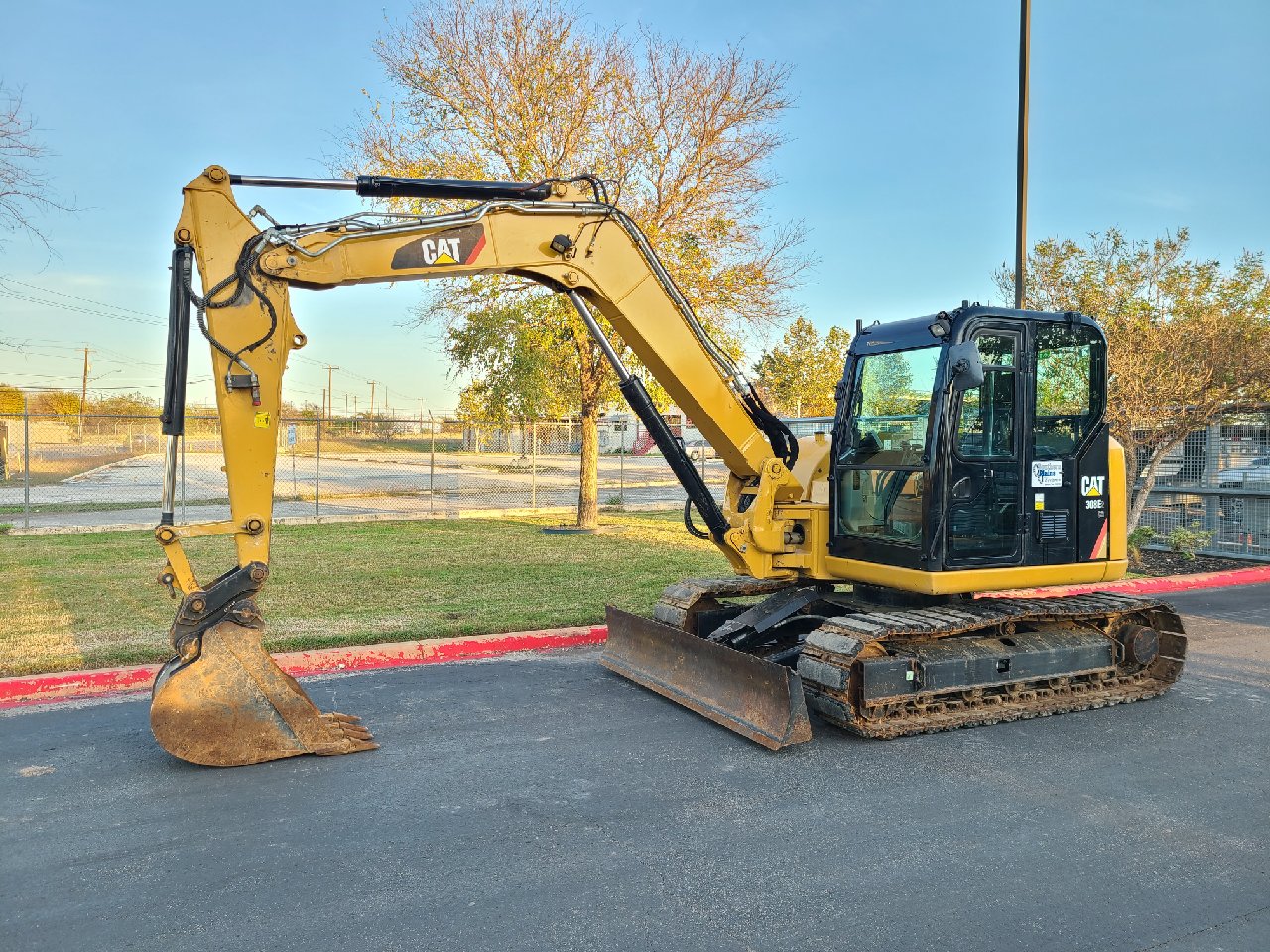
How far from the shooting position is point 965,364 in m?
6.05

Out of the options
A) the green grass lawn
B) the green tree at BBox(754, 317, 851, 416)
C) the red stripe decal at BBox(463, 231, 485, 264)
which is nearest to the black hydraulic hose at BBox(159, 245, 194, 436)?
the red stripe decal at BBox(463, 231, 485, 264)

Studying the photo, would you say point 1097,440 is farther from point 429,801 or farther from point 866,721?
point 429,801

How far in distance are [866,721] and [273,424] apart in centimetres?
407

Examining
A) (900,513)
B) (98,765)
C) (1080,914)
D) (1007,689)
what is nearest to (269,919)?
(98,765)

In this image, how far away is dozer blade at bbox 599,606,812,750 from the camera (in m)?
5.78

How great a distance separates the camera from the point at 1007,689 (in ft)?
22.2

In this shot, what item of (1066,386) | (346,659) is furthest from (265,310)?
(1066,386)

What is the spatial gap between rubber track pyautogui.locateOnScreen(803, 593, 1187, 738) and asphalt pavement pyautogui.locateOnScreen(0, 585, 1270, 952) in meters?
0.14

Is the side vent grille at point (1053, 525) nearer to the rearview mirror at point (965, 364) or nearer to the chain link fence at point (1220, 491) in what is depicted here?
the rearview mirror at point (965, 364)

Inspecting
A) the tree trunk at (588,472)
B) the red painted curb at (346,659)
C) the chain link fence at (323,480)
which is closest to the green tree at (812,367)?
the chain link fence at (323,480)

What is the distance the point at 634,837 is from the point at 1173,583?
35.3 ft

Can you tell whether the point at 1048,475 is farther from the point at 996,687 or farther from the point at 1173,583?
the point at 1173,583

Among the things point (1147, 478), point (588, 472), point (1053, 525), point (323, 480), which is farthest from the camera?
point (323, 480)

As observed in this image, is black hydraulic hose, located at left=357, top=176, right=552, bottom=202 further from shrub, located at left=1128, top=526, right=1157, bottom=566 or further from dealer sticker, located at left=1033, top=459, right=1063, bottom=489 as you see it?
shrub, located at left=1128, top=526, right=1157, bottom=566
